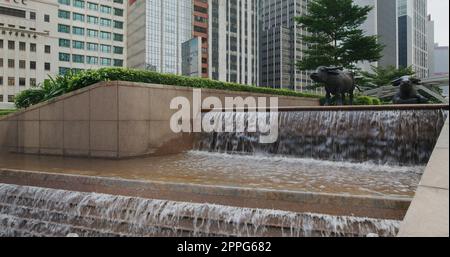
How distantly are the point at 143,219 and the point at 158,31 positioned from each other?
251 ft

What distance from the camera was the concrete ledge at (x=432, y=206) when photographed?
2902 mm

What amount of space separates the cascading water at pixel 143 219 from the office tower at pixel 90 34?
61720mm

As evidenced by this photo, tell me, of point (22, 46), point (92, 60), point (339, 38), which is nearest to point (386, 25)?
point (92, 60)

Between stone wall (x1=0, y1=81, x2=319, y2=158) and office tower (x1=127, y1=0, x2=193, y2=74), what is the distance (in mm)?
64220

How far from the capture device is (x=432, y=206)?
119 inches

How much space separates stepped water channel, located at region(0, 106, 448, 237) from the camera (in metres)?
4.37

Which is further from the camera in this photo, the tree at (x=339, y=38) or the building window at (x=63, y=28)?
the building window at (x=63, y=28)

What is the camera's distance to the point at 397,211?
4016 millimetres

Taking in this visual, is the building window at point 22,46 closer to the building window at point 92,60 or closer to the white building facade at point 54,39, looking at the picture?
the white building facade at point 54,39

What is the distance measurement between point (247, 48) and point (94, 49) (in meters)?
43.8

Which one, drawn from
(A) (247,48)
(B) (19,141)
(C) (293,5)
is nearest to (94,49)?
(A) (247,48)

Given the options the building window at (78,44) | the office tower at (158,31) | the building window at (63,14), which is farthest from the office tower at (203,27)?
the building window at (63,14)

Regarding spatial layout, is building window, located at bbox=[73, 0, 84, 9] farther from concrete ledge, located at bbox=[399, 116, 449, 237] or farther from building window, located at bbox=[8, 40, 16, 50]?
concrete ledge, located at bbox=[399, 116, 449, 237]
